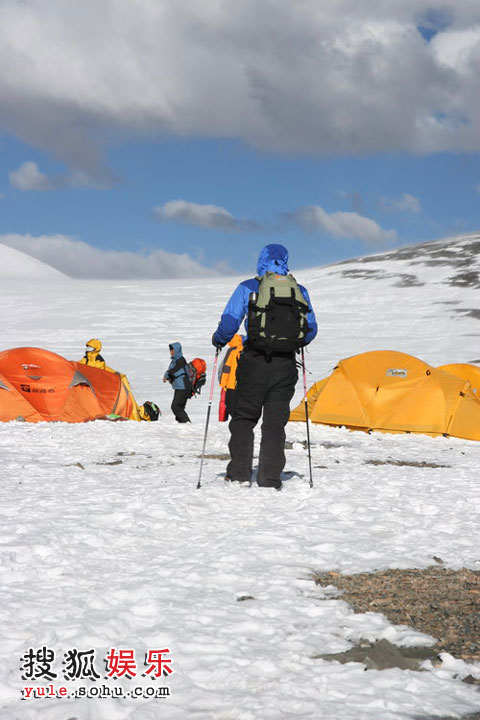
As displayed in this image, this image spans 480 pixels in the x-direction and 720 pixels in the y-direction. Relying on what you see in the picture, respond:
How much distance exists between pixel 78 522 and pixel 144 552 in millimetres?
993

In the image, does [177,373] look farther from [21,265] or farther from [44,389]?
[21,265]

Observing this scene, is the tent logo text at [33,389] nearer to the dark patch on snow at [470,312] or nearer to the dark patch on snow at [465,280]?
the dark patch on snow at [470,312]

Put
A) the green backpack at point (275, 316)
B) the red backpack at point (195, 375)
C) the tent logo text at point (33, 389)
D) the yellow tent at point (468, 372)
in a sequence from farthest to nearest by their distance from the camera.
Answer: the red backpack at point (195, 375) → the yellow tent at point (468, 372) → the tent logo text at point (33, 389) → the green backpack at point (275, 316)

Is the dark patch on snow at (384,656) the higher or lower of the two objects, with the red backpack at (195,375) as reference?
lower

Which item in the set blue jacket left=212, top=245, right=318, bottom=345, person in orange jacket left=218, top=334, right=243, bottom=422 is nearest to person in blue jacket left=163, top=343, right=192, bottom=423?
person in orange jacket left=218, top=334, right=243, bottom=422

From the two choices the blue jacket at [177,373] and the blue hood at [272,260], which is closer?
the blue hood at [272,260]

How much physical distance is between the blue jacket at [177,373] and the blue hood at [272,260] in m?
10.1

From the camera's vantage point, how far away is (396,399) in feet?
52.7

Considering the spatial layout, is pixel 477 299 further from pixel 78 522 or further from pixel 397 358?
pixel 78 522

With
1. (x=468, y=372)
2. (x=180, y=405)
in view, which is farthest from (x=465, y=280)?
(x=180, y=405)

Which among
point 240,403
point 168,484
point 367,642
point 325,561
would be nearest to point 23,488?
point 168,484

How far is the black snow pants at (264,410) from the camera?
7.89m

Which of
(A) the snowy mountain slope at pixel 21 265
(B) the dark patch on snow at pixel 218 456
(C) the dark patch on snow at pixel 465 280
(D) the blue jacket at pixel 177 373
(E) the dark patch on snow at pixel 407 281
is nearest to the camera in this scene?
(B) the dark patch on snow at pixel 218 456

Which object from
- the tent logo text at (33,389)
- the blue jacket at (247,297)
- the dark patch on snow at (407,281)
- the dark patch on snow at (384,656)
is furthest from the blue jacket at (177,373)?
the dark patch on snow at (407,281)
